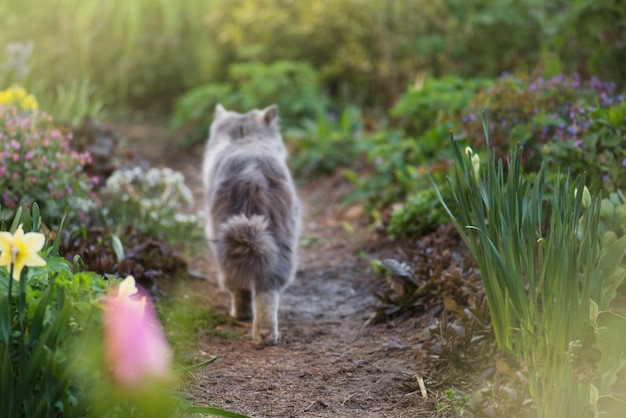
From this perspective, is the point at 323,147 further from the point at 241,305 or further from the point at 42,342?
the point at 42,342

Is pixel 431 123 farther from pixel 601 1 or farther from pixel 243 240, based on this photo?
pixel 243 240

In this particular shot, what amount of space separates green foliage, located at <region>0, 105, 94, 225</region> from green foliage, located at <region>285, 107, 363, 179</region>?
3.56 m

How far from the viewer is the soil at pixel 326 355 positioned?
10.3 ft

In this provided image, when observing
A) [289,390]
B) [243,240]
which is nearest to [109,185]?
[243,240]

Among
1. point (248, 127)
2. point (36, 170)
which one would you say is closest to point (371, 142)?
point (248, 127)

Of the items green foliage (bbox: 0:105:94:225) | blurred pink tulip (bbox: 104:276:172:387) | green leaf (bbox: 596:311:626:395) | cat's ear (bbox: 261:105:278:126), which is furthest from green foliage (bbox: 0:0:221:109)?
green leaf (bbox: 596:311:626:395)

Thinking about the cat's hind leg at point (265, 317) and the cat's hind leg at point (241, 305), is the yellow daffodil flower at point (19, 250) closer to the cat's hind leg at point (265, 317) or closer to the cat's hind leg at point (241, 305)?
the cat's hind leg at point (265, 317)

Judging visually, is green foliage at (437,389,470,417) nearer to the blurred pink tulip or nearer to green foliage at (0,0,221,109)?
the blurred pink tulip

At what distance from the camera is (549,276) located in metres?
2.67

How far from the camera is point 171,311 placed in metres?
4.27

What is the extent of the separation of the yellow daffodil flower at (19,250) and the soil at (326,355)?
0.74 meters

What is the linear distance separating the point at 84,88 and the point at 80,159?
2.47 m

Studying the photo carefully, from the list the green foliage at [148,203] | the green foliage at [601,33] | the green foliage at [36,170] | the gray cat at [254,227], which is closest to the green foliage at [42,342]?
the gray cat at [254,227]

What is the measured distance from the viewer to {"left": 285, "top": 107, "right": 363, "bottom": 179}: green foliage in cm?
820
